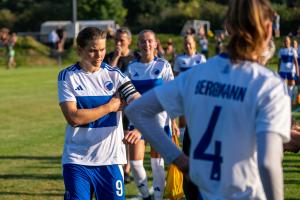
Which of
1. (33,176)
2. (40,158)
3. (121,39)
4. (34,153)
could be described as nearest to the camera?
(121,39)

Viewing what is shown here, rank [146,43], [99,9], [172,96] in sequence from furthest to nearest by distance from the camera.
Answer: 1. [99,9]
2. [146,43]
3. [172,96]

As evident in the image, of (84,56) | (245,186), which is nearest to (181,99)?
(245,186)

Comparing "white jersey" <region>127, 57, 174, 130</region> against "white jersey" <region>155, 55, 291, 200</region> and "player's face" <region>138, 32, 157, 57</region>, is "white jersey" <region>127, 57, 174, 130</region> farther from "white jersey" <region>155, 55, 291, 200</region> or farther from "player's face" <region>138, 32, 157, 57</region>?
"white jersey" <region>155, 55, 291, 200</region>

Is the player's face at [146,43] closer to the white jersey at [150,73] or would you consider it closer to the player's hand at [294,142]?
the white jersey at [150,73]

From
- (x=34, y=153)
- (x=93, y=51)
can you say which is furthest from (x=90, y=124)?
(x=34, y=153)

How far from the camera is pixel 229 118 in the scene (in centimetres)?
302

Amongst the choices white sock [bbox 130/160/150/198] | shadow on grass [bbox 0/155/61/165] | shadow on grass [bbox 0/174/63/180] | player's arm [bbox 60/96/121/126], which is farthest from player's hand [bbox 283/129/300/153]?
shadow on grass [bbox 0/155/61/165]

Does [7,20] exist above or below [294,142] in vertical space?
below

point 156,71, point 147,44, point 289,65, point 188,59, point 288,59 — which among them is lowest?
point 289,65

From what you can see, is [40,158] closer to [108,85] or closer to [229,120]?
[108,85]

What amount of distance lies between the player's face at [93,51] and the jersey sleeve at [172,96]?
2.32 m

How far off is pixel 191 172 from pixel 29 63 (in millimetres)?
43885

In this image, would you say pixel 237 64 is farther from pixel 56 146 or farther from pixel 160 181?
pixel 56 146

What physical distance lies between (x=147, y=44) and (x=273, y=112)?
558 cm
